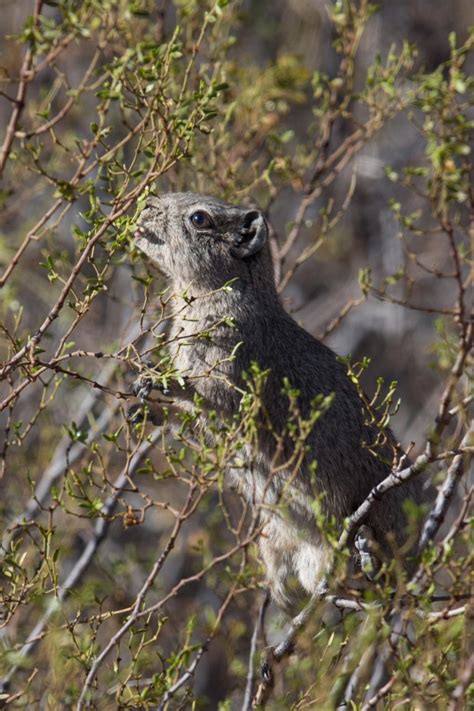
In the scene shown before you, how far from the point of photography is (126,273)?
9.90 m

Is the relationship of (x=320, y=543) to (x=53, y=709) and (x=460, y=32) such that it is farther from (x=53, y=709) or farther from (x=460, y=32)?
(x=460, y=32)

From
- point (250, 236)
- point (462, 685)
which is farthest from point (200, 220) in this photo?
point (462, 685)

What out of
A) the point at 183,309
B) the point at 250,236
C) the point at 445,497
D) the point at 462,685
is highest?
the point at 250,236

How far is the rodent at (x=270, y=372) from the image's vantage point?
502cm

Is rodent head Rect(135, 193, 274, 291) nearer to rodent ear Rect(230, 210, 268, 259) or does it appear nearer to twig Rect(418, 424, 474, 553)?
rodent ear Rect(230, 210, 268, 259)

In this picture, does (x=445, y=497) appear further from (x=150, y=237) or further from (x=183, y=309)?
(x=150, y=237)

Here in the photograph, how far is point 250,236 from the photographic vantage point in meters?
5.64

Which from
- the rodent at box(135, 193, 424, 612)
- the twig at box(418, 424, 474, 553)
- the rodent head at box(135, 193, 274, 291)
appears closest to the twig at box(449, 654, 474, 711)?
the twig at box(418, 424, 474, 553)

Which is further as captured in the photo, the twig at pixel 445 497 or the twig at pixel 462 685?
the twig at pixel 445 497

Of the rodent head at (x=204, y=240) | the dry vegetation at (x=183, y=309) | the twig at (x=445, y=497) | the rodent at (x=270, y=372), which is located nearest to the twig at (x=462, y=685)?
the dry vegetation at (x=183, y=309)

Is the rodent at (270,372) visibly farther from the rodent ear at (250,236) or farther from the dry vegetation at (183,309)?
the dry vegetation at (183,309)

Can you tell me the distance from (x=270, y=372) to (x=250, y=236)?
0.96 m

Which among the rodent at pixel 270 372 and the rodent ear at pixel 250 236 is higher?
the rodent ear at pixel 250 236

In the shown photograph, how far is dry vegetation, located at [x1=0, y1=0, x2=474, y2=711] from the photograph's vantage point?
3.34 m
